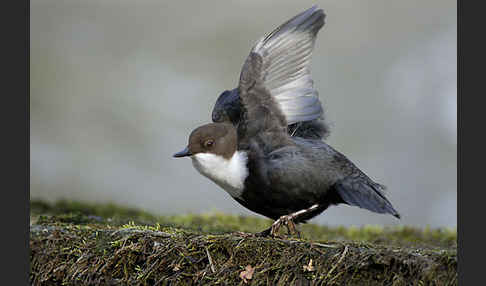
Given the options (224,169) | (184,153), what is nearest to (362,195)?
(224,169)

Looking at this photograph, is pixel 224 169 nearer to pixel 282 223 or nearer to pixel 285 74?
pixel 282 223

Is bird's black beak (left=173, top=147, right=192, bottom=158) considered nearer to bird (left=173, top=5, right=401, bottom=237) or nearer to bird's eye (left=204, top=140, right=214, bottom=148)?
bird (left=173, top=5, right=401, bottom=237)

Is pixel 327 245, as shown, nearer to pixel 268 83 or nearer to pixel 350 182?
pixel 350 182

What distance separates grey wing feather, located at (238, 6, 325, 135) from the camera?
4906mm

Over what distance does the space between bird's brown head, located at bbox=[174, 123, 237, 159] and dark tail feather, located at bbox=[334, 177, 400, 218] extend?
925 millimetres

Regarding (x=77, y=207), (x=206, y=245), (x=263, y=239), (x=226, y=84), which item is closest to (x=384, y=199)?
(x=263, y=239)

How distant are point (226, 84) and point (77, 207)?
198 inches

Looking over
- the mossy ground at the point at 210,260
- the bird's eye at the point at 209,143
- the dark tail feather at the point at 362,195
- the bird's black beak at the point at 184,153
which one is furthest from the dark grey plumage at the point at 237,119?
the mossy ground at the point at 210,260

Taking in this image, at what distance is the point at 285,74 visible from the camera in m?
5.05

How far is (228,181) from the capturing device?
15.5 ft

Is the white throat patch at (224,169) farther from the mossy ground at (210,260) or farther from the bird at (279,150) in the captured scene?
the mossy ground at (210,260)

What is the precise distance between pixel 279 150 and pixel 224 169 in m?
0.47

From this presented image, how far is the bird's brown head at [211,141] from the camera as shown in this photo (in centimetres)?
467

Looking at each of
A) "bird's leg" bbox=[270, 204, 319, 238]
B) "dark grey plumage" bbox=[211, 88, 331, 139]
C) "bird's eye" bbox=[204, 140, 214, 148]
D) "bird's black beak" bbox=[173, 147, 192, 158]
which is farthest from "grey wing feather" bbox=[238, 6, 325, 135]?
"bird's leg" bbox=[270, 204, 319, 238]
